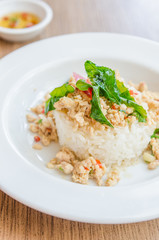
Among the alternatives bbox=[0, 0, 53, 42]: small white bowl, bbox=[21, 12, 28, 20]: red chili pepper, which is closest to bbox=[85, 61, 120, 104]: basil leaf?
bbox=[0, 0, 53, 42]: small white bowl

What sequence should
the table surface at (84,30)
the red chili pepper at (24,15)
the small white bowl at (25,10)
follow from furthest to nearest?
the red chili pepper at (24,15) < the small white bowl at (25,10) < the table surface at (84,30)

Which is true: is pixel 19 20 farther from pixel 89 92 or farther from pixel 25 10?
pixel 89 92

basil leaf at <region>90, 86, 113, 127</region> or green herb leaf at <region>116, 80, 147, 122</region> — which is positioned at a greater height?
green herb leaf at <region>116, 80, 147, 122</region>

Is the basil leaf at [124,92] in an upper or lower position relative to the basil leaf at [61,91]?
upper

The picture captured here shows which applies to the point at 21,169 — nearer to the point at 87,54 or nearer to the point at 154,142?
the point at 154,142

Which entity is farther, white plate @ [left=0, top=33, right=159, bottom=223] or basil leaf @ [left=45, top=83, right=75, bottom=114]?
basil leaf @ [left=45, top=83, right=75, bottom=114]

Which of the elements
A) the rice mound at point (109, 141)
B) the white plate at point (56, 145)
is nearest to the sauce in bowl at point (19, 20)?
the white plate at point (56, 145)

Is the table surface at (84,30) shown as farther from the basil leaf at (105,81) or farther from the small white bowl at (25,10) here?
the basil leaf at (105,81)

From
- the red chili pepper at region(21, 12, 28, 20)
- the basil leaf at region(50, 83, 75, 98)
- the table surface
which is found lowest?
the red chili pepper at region(21, 12, 28, 20)

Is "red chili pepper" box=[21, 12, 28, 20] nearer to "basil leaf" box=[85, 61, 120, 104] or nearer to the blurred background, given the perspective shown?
the blurred background
